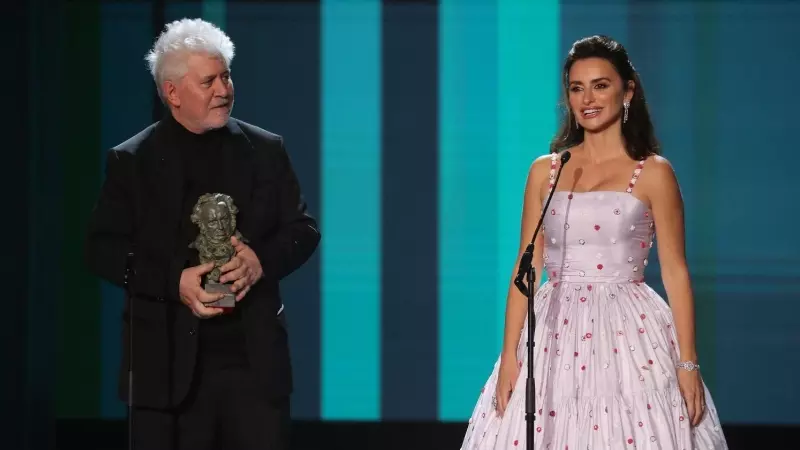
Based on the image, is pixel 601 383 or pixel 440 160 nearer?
pixel 601 383

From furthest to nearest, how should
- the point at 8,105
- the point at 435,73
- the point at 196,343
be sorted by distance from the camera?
1. the point at 435,73
2. the point at 8,105
3. the point at 196,343

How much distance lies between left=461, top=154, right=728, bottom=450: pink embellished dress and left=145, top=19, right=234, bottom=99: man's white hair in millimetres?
925

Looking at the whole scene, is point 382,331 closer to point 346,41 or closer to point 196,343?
point 346,41

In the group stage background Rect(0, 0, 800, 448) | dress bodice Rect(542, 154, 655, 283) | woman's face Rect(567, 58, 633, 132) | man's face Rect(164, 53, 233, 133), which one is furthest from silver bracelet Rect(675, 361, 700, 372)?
stage background Rect(0, 0, 800, 448)

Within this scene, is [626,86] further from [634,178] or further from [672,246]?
[672,246]

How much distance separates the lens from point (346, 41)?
5.01m

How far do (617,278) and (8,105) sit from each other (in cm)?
263

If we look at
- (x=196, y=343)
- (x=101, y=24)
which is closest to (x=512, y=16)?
(x=101, y=24)

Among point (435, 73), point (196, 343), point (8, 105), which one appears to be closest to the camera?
point (196, 343)

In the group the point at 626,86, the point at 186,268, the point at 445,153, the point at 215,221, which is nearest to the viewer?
the point at 215,221

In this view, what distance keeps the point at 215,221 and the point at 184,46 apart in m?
0.50

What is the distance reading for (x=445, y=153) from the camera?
16.4ft

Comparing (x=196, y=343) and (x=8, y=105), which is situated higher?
(x=8, y=105)

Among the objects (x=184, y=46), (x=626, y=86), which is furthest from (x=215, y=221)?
(x=626, y=86)
